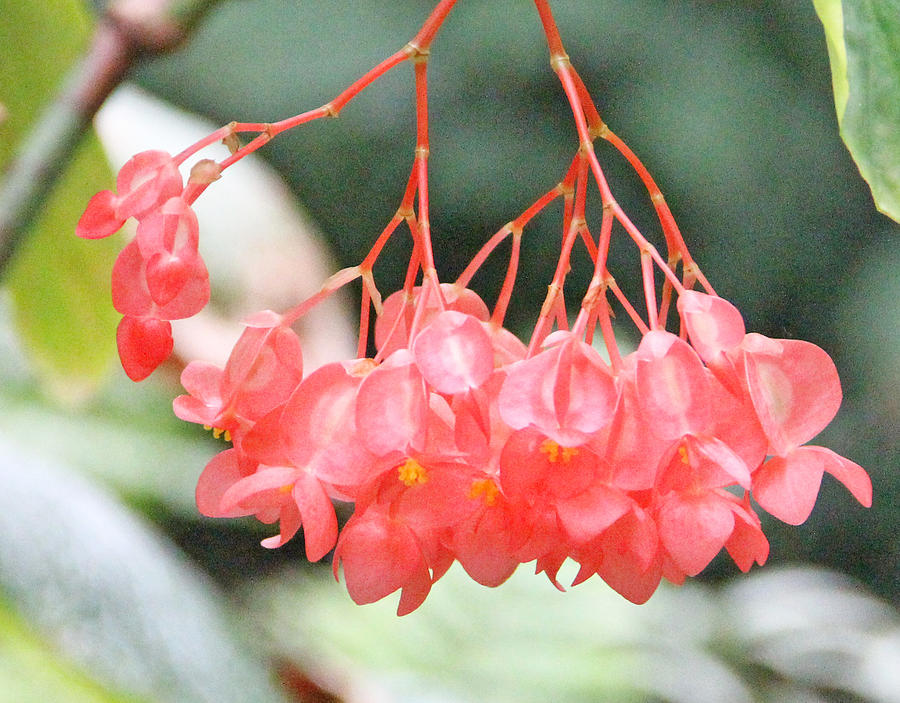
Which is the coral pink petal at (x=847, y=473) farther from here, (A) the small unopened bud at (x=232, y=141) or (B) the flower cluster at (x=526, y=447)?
(A) the small unopened bud at (x=232, y=141)

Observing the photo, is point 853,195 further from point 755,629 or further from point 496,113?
point 755,629

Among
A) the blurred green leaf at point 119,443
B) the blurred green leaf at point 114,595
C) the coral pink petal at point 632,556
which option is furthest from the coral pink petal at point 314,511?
the blurred green leaf at point 119,443

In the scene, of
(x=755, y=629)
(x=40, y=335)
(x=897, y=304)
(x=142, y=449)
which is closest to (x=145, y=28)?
(x=40, y=335)

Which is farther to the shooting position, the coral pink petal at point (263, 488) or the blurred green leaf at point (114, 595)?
the blurred green leaf at point (114, 595)

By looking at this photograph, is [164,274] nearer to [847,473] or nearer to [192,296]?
[192,296]

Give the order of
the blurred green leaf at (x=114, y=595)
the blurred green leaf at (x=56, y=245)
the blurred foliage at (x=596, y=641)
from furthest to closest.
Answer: the blurred foliage at (x=596, y=641) → the blurred green leaf at (x=114, y=595) → the blurred green leaf at (x=56, y=245)

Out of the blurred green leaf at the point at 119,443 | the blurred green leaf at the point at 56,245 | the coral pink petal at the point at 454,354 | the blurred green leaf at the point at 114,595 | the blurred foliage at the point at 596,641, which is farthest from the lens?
the blurred green leaf at the point at 119,443

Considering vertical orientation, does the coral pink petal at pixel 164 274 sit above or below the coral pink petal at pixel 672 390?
above
